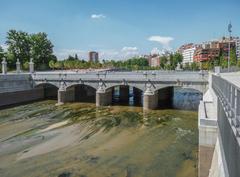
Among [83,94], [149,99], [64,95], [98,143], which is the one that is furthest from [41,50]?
[98,143]

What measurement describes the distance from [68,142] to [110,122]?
858 cm

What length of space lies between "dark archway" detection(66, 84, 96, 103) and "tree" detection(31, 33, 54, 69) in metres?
44.3

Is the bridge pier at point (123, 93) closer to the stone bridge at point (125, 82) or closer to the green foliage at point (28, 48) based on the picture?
the stone bridge at point (125, 82)

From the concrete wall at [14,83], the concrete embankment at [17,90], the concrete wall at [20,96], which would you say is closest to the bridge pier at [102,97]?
the concrete wall at [20,96]

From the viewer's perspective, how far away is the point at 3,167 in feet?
63.5

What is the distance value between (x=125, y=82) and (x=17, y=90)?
66.7 feet

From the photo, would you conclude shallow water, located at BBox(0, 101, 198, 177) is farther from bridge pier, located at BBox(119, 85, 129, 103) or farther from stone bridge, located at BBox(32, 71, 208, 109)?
bridge pier, located at BBox(119, 85, 129, 103)

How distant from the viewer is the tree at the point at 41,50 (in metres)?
95.2

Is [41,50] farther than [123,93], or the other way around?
[41,50]

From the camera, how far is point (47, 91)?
56250 mm

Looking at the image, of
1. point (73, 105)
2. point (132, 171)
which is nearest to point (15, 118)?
point (73, 105)

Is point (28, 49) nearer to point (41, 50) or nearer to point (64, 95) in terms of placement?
point (41, 50)

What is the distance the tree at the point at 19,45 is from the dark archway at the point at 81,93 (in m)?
43.7

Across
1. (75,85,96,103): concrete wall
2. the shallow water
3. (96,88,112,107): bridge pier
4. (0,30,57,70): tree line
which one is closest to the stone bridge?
(96,88,112,107): bridge pier
